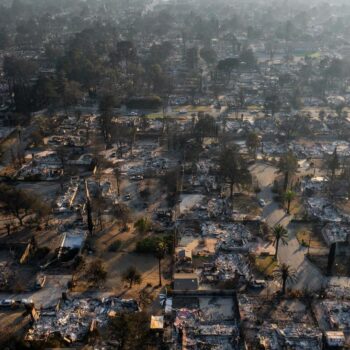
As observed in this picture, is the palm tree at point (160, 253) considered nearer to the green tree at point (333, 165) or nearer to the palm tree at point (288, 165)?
the palm tree at point (288, 165)

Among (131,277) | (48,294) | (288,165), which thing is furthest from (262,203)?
(48,294)

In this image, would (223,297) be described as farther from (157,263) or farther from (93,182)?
(93,182)

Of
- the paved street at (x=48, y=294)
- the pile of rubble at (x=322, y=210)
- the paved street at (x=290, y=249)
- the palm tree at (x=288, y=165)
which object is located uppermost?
the palm tree at (x=288, y=165)

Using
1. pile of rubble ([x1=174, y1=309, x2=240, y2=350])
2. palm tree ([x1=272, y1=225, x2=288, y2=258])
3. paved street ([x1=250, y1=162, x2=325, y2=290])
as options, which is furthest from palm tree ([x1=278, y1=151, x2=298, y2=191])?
pile of rubble ([x1=174, y1=309, x2=240, y2=350])

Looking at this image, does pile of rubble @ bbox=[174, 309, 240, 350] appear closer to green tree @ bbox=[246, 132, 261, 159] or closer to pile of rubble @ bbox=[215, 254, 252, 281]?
pile of rubble @ bbox=[215, 254, 252, 281]

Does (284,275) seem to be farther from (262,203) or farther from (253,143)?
(253,143)

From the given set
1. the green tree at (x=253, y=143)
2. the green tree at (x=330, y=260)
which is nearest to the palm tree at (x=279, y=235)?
the green tree at (x=330, y=260)

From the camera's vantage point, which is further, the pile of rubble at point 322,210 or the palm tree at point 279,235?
the pile of rubble at point 322,210
